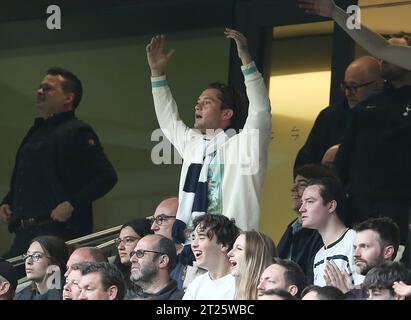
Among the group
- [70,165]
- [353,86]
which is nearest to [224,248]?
[353,86]

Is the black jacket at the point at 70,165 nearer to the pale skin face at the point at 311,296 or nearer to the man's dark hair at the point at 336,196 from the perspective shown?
the man's dark hair at the point at 336,196

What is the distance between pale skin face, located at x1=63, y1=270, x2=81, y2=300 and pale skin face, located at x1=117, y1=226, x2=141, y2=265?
571mm

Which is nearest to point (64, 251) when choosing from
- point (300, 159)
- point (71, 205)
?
point (71, 205)

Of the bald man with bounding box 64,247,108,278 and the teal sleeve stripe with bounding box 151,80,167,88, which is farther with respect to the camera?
the teal sleeve stripe with bounding box 151,80,167,88

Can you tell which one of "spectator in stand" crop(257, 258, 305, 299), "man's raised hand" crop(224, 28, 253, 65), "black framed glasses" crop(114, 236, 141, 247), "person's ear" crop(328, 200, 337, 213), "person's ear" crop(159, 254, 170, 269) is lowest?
"spectator in stand" crop(257, 258, 305, 299)

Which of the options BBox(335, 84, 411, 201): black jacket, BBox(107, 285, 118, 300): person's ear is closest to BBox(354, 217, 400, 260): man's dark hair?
BBox(335, 84, 411, 201): black jacket

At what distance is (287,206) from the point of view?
1062cm

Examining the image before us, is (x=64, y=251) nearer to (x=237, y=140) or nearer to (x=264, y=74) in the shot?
(x=237, y=140)

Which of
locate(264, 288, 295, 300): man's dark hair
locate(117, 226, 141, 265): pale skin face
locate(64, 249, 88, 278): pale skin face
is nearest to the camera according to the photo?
locate(264, 288, 295, 300): man's dark hair

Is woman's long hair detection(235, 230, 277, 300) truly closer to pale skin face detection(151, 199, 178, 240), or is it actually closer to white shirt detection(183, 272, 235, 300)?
white shirt detection(183, 272, 235, 300)

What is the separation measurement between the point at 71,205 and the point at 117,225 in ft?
2.95

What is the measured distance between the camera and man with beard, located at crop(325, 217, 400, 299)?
826cm
